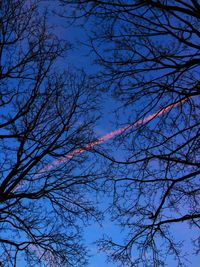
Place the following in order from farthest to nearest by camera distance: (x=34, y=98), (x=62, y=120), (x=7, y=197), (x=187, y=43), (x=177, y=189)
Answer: (x=62, y=120) < (x=34, y=98) < (x=7, y=197) < (x=177, y=189) < (x=187, y=43)

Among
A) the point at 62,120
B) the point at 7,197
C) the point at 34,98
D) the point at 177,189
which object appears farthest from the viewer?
the point at 62,120

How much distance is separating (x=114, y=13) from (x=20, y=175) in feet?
14.4

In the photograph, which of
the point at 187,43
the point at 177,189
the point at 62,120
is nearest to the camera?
the point at 187,43

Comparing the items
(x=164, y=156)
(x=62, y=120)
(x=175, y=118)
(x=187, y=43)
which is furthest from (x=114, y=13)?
(x=62, y=120)

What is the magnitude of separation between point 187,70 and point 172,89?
1.38 feet

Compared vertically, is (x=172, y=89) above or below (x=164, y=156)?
above

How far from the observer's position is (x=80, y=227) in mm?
9711

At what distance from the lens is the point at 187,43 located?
6527mm

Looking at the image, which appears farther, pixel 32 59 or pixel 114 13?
pixel 32 59

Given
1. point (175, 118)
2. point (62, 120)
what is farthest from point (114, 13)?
point (62, 120)

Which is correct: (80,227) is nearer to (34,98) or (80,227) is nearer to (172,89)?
(34,98)

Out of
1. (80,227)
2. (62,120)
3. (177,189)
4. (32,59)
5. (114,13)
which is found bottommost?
(177,189)

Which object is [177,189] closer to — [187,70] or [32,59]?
[187,70]

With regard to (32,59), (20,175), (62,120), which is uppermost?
(32,59)
